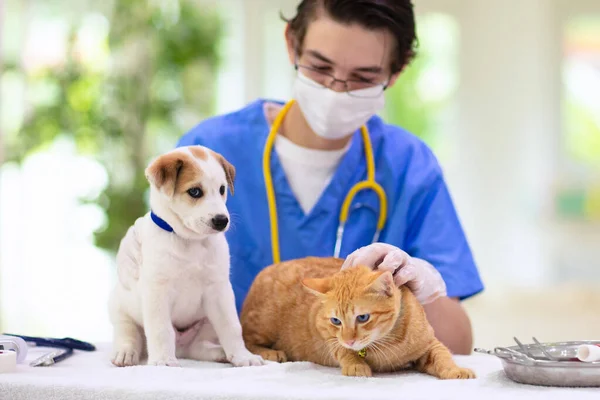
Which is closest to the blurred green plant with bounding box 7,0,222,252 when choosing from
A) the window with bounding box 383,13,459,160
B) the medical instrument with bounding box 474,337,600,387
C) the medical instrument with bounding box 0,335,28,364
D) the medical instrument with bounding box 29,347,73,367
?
the window with bounding box 383,13,459,160

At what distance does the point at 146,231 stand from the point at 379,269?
40 cm

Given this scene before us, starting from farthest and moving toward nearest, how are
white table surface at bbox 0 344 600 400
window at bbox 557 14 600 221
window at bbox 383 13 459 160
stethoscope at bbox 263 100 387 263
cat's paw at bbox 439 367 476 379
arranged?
window at bbox 383 13 459 160
window at bbox 557 14 600 221
stethoscope at bbox 263 100 387 263
cat's paw at bbox 439 367 476 379
white table surface at bbox 0 344 600 400

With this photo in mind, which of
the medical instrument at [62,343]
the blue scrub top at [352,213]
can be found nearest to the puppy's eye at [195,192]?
the medical instrument at [62,343]

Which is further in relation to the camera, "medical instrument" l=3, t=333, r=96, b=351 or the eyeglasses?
the eyeglasses

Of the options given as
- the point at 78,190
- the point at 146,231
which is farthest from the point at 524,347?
the point at 78,190

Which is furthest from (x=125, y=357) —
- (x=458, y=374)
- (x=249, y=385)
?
(x=458, y=374)

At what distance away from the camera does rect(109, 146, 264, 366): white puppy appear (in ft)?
3.96

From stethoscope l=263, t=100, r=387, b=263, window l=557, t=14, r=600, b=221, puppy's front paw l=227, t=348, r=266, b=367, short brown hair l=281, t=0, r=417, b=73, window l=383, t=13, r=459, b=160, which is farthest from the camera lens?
window l=383, t=13, r=459, b=160

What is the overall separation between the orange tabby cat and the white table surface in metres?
0.03

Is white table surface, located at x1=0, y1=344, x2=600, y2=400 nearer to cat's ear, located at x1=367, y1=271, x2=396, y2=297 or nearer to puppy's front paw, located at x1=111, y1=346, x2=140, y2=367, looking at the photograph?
puppy's front paw, located at x1=111, y1=346, x2=140, y2=367

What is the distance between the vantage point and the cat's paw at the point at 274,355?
1331 millimetres

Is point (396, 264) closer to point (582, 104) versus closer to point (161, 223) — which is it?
point (161, 223)

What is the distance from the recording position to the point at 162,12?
13.2 ft

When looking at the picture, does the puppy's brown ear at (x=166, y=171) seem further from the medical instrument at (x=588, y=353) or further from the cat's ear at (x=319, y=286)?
the medical instrument at (x=588, y=353)
